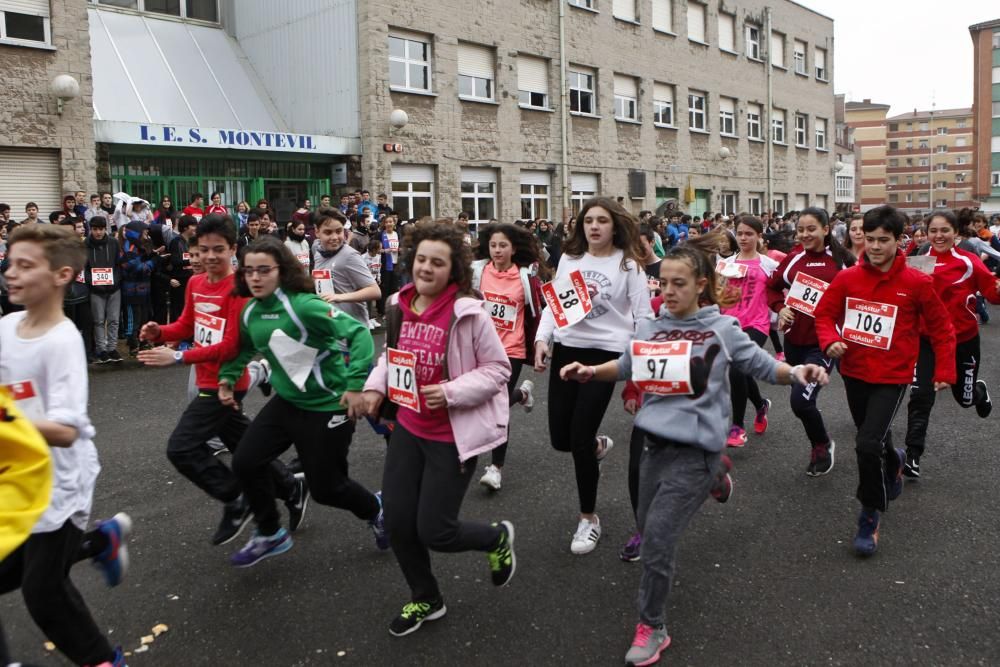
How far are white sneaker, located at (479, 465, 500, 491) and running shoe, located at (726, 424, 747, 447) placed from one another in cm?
207

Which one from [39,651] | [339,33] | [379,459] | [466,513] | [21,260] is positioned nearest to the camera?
[21,260]

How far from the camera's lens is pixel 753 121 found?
36.6 m

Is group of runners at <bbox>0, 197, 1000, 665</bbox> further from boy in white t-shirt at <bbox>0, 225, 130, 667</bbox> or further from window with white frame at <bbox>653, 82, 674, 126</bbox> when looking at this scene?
window with white frame at <bbox>653, 82, 674, 126</bbox>

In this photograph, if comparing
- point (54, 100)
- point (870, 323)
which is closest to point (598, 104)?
point (54, 100)

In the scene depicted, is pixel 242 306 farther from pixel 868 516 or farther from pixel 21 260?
pixel 868 516

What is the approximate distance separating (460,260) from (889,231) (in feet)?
8.27

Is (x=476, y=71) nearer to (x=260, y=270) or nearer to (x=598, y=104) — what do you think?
(x=598, y=104)

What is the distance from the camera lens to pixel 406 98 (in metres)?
22.3

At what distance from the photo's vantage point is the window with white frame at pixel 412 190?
73.8 feet

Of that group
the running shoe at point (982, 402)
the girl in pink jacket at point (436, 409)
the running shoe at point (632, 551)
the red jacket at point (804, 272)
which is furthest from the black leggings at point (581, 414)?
the running shoe at point (982, 402)

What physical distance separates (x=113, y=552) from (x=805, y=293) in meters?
4.71

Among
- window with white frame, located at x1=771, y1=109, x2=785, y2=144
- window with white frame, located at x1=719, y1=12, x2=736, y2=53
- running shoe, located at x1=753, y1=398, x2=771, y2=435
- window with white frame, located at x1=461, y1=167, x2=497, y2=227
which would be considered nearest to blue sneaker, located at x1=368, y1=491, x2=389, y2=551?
running shoe, located at x1=753, y1=398, x2=771, y2=435

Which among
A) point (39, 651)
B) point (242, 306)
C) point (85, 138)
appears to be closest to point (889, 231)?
point (242, 306)

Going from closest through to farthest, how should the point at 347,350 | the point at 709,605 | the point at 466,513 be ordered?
the point at 709,605
the point at 347,350
the point at 466,513
